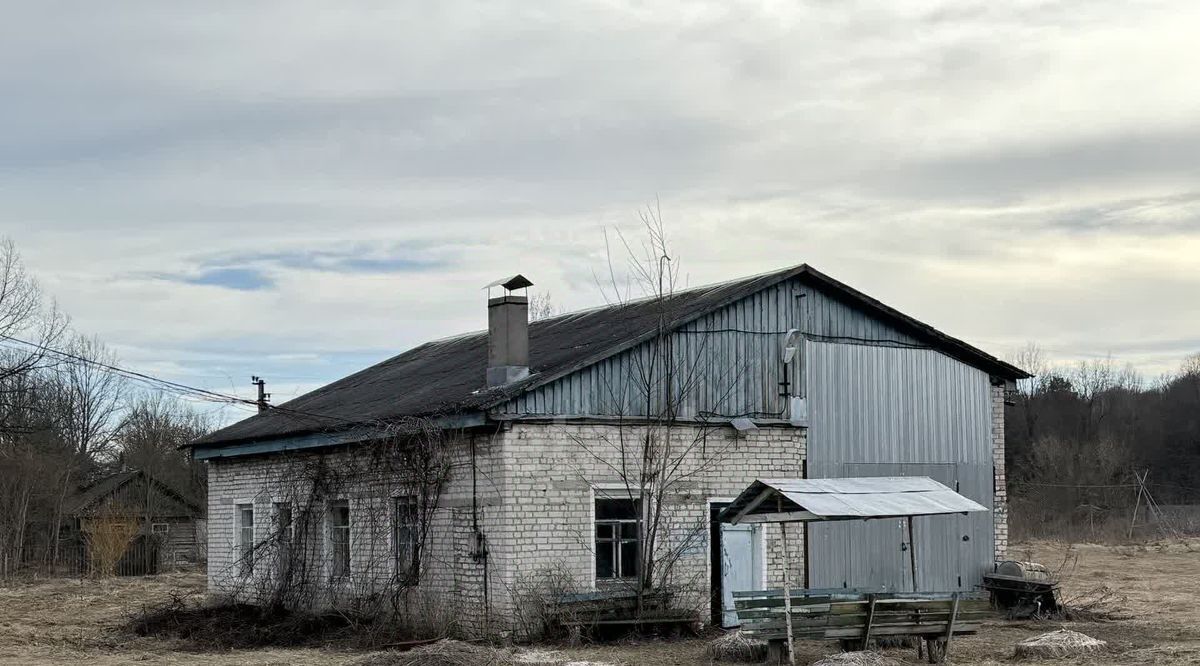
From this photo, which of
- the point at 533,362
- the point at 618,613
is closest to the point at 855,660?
the point at 618,613

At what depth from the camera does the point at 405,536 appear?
19.7 meters

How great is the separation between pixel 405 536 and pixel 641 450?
3.73 meters

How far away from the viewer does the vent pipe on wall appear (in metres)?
18.8

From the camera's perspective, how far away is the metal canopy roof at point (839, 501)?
15.2 meters

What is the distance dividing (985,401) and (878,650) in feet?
23.7

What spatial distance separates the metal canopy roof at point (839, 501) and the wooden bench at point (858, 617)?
2.96ft

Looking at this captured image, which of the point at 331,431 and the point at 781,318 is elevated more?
the point at 781,318

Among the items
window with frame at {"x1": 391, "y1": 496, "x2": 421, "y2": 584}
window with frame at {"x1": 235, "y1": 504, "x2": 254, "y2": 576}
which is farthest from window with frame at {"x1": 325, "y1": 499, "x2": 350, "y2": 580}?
window with frame at {"x1": 235, "y1": 504, "x2": 254, "y2": 576}

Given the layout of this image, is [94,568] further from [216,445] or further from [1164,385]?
[1164,385]

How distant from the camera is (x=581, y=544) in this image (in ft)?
59.3

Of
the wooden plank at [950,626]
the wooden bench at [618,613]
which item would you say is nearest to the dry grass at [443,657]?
the wooden bench at [618,613]

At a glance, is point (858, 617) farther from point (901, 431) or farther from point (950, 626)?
point (901, 431)

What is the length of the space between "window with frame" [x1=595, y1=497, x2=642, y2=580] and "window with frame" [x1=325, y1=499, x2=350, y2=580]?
4648 mm

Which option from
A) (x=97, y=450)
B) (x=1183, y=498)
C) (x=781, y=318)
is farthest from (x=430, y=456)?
(x=1183, y=498)
